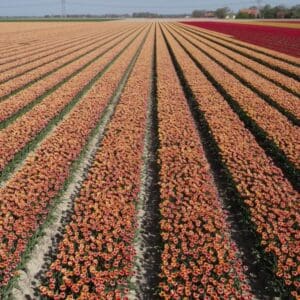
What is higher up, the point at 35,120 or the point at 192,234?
the point at 192,234

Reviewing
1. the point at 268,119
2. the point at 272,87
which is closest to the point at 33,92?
the point at 268,119

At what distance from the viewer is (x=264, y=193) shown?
9.53m

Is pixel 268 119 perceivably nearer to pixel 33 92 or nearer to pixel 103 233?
pixel 103 233

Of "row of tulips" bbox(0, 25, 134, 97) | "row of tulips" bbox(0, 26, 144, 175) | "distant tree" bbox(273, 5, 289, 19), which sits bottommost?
"distant tree" bbox(273, 5, 289, 19)

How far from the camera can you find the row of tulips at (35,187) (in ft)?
25.1

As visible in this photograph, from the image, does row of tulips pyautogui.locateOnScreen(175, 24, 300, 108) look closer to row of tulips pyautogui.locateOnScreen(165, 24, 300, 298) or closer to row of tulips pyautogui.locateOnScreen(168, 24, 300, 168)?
row of tulips pyautogui.locateOnScreen(168, 24, 300, 168)

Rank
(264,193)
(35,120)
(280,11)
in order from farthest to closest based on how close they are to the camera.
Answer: (280,11) → (35,120) → (264,193)

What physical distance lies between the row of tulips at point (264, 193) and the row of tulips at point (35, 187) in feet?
15.1

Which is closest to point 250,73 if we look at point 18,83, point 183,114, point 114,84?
point 114,84

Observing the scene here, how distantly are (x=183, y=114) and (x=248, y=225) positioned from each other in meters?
7.96

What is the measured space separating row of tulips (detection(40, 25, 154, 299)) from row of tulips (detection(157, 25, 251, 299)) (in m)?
0.77

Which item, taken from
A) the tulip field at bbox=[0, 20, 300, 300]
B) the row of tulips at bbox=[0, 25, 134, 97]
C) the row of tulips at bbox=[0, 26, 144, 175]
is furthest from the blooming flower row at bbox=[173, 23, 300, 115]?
the row of tulips at bbox=[0, 25, 134, 97]

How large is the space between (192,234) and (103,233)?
178 cm

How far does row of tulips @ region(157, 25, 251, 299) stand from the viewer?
6.57m
